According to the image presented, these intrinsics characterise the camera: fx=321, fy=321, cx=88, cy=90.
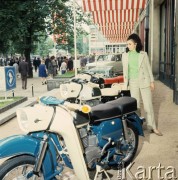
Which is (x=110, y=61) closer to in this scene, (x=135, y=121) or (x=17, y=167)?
(x=135, y=121)

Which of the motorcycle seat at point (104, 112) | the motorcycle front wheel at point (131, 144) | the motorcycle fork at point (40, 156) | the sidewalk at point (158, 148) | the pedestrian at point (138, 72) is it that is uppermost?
the pedestrian at point (138, 72)

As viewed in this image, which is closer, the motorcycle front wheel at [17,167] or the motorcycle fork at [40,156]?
the motorcycle front wheel at [17,167]

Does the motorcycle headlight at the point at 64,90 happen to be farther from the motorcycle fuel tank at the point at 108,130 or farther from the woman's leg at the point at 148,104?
the motorcycle fuel tank at the point at 108,130

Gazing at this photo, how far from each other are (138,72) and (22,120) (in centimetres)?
320

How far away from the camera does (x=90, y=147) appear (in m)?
3.63

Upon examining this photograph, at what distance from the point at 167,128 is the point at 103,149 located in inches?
129

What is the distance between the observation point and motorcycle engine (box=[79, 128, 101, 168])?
3.56 metres

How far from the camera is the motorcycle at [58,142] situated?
3.11 meters

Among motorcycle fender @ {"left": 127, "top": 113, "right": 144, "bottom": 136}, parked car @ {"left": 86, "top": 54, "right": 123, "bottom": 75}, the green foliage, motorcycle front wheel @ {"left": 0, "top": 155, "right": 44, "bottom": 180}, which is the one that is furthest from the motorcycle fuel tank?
the green foliage

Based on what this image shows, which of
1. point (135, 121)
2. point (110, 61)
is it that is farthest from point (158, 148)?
point (110, 61)

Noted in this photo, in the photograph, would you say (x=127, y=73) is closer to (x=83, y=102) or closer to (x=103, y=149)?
(x=83, y=102)

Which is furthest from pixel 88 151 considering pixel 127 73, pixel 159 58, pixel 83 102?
pixel 159 58

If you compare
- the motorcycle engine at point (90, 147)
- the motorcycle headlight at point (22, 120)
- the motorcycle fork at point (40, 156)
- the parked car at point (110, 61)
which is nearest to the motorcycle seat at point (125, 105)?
the motorcycle engine at point (90, 147)

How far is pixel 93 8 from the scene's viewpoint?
12.4 meters
